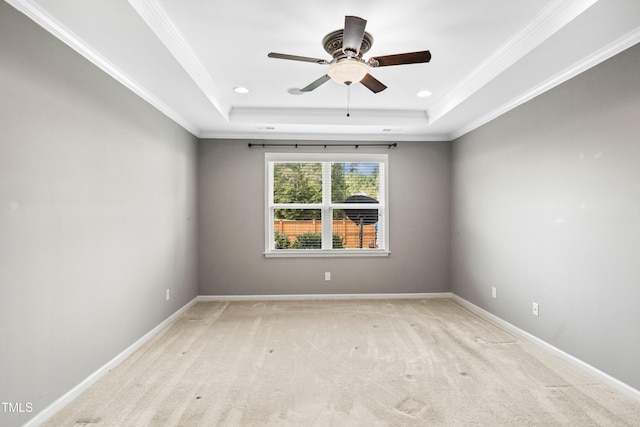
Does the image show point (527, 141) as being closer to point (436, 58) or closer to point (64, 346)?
point (436, 58)

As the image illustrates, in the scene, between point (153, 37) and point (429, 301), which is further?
point (429, 301)

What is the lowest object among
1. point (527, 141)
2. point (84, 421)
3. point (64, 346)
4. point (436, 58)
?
point (84, 421)

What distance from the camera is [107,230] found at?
267 cm

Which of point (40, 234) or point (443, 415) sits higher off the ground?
point (40, 234)

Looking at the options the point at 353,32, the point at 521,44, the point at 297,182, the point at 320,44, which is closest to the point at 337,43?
the point at 320,44

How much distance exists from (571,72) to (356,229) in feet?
10.2

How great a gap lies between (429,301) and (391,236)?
3.43 ft

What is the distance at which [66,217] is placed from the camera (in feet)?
7.27

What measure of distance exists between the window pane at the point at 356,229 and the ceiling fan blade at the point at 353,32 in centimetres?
309

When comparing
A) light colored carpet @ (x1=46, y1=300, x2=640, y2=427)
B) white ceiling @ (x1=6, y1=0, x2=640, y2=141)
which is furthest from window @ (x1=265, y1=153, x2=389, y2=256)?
light colored carpet @ (x1=46, y1=300, x2=640, y2=427)

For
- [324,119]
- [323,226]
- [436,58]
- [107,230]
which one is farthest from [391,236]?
[107,230]

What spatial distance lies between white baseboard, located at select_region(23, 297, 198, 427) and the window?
2096 millimetres

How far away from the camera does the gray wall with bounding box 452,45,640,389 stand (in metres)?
2.31

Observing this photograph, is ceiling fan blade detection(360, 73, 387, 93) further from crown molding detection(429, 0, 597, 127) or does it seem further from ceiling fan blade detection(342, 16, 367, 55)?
crown molding detection(429, 0, 597, 127)
